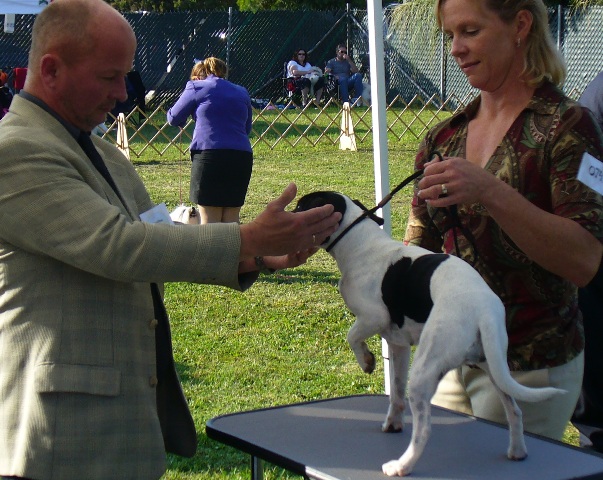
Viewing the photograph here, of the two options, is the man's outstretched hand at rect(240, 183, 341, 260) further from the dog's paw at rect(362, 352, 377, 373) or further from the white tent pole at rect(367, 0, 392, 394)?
the white tent pole at rect(367, 0, 392, 394)

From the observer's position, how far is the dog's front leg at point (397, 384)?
251cm

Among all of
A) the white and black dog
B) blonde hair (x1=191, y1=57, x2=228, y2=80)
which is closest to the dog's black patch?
the white and black dog

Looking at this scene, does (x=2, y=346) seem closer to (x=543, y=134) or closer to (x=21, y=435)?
(x=21, y=435)

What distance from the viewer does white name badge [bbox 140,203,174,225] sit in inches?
97.8

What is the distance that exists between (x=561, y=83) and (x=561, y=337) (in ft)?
2.30

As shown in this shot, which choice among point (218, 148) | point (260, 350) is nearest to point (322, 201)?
point (260, 350)

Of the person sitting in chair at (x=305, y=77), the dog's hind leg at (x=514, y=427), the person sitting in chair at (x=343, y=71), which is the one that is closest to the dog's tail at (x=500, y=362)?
the dog's hind leg at (x=514, y=427)

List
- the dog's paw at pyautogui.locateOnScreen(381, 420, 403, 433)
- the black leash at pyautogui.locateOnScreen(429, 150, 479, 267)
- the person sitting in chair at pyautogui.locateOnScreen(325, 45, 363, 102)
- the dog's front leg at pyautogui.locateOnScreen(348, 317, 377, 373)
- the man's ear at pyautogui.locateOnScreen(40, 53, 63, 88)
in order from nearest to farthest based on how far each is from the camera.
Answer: the man's ear at pyautogui.locateOnScreen(40, 53, 63, 88) → the dog's front leg at pyautogui.locateOnScreen(348, 317, 377, 373) → the black leash at pyautogui.locateOnScreen(429, 150, 479, 267) → the dog's paw at pyautogui.locateOnScreen(381, 420, 403, 433) → the person sitting in chair at pyautogui.locateOnScreen(325, 45, 363, 102)

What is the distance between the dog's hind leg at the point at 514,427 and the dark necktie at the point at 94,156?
1.08 metres

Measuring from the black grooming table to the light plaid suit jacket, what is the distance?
39 centimetres

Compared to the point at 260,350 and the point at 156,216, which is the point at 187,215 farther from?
the point at 156,216

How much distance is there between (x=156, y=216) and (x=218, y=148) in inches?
253

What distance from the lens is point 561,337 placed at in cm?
253

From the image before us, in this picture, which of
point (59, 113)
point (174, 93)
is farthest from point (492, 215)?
point (174, 93)
